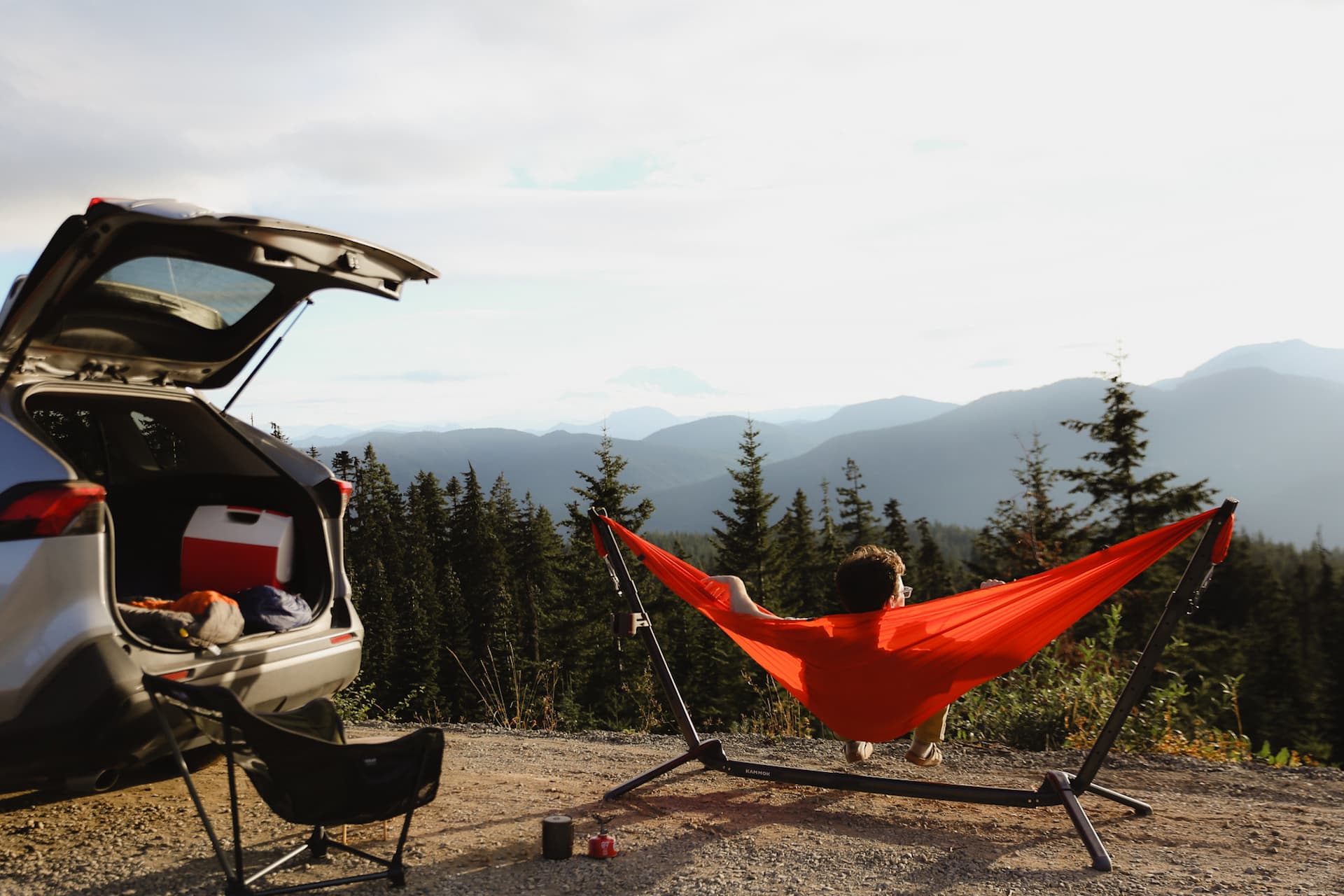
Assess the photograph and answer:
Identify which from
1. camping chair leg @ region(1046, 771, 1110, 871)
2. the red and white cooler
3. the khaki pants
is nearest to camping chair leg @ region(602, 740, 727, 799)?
the khaki pants

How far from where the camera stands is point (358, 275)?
3768 millimetres

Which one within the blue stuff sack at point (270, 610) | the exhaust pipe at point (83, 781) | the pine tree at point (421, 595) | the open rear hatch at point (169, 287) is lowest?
the pine tree at point (421, 595)

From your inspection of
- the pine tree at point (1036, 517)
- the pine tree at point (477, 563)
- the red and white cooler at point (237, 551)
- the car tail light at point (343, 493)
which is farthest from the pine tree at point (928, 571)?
the red and white cooler at point (237, 551)

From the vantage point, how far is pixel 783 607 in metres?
38.5

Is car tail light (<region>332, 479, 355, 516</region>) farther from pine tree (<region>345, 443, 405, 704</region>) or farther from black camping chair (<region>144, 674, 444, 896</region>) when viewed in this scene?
pine tree (<region>345, 443, 405, 704</region>)

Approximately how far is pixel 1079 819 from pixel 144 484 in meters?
4.37

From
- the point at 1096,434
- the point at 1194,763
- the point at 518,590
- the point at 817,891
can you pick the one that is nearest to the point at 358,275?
the point at 817,891

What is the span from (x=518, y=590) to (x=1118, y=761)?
45.6m

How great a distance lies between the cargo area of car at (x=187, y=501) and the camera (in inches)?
156

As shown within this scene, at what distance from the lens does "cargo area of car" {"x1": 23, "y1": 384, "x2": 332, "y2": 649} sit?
3971mm

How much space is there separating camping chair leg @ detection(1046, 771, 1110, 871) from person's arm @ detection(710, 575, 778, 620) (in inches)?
49.5

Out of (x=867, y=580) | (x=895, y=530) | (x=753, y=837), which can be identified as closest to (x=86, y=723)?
(x=753, y=837)

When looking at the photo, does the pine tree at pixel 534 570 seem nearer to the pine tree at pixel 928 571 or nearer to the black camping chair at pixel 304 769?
the pine tree at pixel 928 571

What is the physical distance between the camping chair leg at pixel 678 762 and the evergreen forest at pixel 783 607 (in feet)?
5.92
